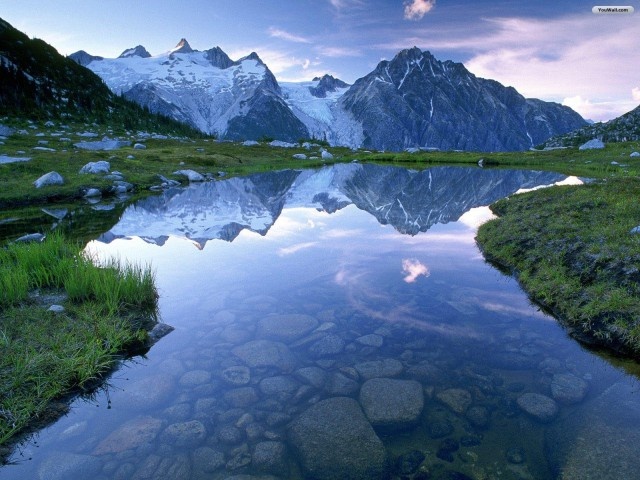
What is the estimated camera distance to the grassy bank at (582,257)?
9383 mm

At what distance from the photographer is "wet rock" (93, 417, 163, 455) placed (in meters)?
6.15

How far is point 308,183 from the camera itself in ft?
149

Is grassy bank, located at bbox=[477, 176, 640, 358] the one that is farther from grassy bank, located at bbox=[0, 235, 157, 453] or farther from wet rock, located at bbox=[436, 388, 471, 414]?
grassy bank, located at bbox=[0, 235, 157, 453]

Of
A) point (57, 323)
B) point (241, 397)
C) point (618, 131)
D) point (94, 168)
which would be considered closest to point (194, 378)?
point (241, 397)

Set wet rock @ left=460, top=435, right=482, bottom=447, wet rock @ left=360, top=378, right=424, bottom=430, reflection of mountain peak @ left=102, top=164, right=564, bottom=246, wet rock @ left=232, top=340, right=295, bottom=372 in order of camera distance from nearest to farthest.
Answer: wet rock @ left=460, top=435, right=482, bottom=447
wet rock @ left=360, top=378, right=424, bottom=430
wet rock @ left=232, top=340, right=295, bottom=372
reflection of mountain peak @ left=102, top=164, right=564, bottom=246

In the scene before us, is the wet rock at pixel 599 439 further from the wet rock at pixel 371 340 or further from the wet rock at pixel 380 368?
the wet rock at pixel 371 340

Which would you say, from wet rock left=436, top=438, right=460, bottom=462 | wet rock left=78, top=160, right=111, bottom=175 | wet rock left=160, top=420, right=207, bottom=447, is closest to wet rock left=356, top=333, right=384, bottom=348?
wet rock left=436, top=438, right=460, bottom=462

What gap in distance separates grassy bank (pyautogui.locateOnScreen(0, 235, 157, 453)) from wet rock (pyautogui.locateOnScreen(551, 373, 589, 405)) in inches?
375

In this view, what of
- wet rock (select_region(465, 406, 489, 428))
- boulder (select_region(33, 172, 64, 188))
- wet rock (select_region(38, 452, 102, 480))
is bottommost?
wet rock (select_region(38, 452, 102, 480))

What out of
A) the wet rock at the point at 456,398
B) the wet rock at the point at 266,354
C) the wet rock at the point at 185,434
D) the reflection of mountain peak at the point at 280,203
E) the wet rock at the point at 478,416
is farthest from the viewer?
the reflection of mountain peak at the point at 280,203

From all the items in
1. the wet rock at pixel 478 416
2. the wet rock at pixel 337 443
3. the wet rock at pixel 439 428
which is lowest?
the wet rock at pixel 337 443

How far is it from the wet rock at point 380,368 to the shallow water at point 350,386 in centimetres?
4

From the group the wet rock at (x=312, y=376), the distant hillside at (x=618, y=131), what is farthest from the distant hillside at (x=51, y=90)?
the distant hillside at (x=618, y=131)

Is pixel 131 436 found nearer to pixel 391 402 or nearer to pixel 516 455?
pixel 391 402
